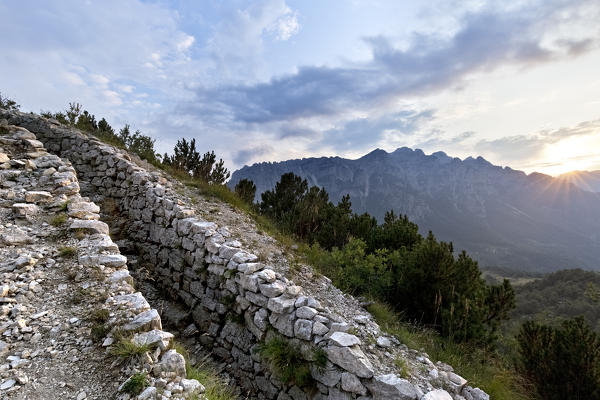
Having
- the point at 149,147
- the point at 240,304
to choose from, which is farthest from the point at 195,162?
the point at 240,304

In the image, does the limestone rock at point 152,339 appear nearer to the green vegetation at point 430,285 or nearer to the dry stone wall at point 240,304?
the dry stone wall at point 240,304

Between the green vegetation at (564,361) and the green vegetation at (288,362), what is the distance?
489 centimetres

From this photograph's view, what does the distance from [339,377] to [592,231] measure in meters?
257

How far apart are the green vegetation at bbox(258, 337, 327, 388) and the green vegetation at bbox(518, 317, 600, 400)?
489 cm

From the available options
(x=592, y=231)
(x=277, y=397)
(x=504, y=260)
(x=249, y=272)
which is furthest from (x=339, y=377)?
(x=592, y=231)

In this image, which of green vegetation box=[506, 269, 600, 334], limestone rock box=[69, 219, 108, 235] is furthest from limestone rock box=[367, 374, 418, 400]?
green vegetation box=[506, 269, 600, 334]

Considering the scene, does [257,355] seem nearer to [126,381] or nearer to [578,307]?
[126,381]

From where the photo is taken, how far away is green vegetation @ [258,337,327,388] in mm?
3824

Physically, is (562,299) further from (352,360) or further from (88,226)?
(88,226)

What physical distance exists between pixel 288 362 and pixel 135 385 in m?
2.10

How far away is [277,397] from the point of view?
13.7 ft

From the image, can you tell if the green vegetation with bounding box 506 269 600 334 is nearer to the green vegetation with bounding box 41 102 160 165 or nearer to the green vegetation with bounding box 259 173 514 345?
the green vegetation with bounding box 259 173 514 345

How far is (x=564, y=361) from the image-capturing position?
5.35 metres

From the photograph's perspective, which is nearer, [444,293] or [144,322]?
[144,322]
